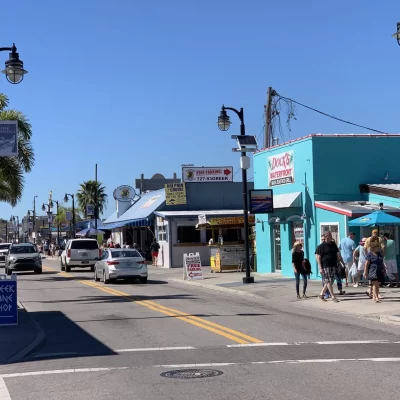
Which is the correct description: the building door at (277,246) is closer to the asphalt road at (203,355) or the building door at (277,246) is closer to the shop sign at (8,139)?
the asphalt road at (203,355)

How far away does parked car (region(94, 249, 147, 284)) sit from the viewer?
26.3 metres

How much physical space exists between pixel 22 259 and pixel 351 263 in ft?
67.7

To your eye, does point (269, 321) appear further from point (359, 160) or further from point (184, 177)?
point (184, 177)

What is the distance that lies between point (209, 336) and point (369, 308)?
532 cm

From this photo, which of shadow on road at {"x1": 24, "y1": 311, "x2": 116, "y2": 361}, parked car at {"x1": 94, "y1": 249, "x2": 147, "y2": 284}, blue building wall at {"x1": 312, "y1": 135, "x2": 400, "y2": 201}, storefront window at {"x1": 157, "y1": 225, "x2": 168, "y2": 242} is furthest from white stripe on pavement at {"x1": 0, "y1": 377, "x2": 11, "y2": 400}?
storefront window at {"x1": 157, "y1": 225, "x2": 168, "y2": 242}

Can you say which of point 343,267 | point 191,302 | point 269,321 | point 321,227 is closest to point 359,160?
point 321,227

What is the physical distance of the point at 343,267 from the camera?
63.2 feet

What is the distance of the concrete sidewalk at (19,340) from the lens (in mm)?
10656

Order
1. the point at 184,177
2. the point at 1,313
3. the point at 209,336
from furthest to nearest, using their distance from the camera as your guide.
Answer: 1. the point at 184,177
2. the point at 1,313
3. the point at 209,336

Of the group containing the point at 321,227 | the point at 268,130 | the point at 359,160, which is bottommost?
the point at 321,227

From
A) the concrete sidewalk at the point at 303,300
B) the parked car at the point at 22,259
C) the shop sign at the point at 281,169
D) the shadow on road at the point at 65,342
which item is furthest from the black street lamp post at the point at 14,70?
the parked car at the point at 22,259

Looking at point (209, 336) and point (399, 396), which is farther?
point (209, 336)

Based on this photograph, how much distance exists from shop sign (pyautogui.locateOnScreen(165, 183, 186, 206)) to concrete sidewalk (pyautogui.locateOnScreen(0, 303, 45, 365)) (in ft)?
85.5

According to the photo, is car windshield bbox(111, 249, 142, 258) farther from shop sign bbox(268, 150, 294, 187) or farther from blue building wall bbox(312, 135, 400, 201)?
blue building wall bbox(312, 135, 400, 201)
